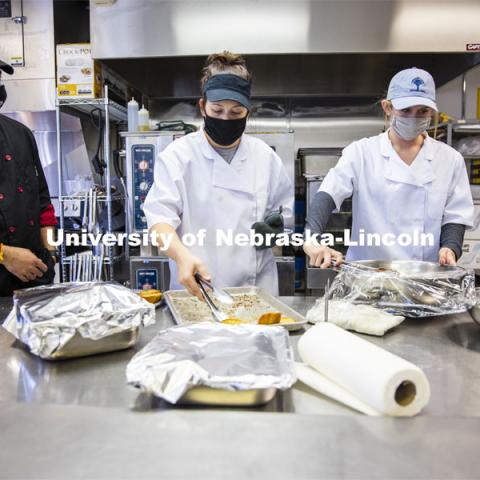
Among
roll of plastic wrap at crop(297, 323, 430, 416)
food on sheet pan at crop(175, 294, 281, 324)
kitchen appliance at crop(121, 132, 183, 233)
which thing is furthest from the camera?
kitchen appliance at crop(121, 132, 183, 233)

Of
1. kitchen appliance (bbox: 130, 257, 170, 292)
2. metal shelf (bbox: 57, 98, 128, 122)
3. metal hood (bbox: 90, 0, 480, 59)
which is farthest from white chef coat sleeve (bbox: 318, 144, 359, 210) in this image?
metal shelf (bbox: 57, 98, 128, 122)

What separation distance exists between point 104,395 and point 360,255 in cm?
127

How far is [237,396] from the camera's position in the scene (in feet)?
2.15

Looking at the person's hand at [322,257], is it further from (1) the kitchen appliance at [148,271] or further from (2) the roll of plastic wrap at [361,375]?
(1) the kitchen appliance at [148,271]

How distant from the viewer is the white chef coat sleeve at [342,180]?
1687mm

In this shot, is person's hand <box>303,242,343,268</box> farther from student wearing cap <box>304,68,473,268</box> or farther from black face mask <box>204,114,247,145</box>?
black face mask <box>204,114,247,145</box>

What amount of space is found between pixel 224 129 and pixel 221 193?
25cm

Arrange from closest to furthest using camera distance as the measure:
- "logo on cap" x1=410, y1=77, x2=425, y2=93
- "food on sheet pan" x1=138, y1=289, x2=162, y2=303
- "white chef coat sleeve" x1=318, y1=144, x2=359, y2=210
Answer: "food on sheet pan" x1=138, y1=289, x2=162, y2=303 < "logo on cap" x1=410, y1=77, x2=425, y2=93 < "white chef coat sleeve" x1=318, y1=144, x2=359, y2=210

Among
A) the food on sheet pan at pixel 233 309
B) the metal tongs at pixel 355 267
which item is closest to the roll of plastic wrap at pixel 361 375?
the food on sheet pan at pixel 233 309

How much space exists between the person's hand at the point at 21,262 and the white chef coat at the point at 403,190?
118 centimetres

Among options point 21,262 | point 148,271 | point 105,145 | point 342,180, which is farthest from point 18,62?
point 342,180

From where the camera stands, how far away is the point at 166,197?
150cm

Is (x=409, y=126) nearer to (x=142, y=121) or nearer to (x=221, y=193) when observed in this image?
(x=221, y=193)

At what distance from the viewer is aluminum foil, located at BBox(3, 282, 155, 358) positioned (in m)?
0.84
